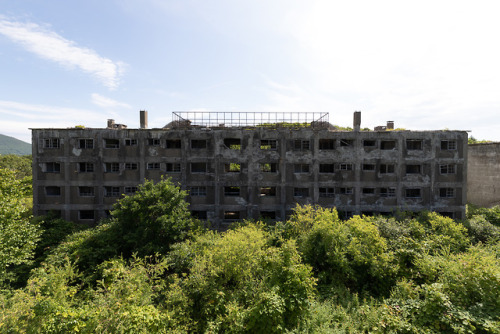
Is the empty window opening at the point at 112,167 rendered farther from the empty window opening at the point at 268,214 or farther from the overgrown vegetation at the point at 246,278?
the empty window opening at the point at 268,214

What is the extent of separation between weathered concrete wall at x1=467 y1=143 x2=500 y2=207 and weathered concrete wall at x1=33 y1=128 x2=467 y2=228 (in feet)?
25.2

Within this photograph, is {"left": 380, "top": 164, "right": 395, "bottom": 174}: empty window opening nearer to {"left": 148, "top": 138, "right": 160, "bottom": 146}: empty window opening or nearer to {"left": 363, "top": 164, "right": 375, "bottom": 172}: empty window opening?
{"left": 363, "top": 164, "right": 375, "bottom": 172}: empty window opening

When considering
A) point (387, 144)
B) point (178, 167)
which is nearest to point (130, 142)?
point (178, 167)

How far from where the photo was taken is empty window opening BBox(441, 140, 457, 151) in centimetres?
2655

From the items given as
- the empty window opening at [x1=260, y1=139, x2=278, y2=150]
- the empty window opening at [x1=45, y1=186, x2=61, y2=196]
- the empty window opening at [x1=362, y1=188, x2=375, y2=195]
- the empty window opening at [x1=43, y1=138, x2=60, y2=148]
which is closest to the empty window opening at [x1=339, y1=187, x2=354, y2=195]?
the empty window opening at [x1=362, y1=188, x2=375, y2=195]

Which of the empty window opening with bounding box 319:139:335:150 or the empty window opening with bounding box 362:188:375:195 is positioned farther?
the empty window opening with bounding box 319:139:335:150

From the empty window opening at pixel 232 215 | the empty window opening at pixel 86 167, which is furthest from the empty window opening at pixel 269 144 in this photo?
the empty window opening at pixel 86 167

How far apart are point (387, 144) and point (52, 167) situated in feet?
141

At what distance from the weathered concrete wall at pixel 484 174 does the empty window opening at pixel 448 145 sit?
328 inches

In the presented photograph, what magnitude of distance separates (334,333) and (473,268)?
939cm

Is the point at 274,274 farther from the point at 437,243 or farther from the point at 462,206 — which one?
the point at 462,206

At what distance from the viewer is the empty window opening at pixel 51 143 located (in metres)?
26.6

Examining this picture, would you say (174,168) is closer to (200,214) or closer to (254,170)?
(200,214)

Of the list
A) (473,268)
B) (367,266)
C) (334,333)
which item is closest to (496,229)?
(473,268)
